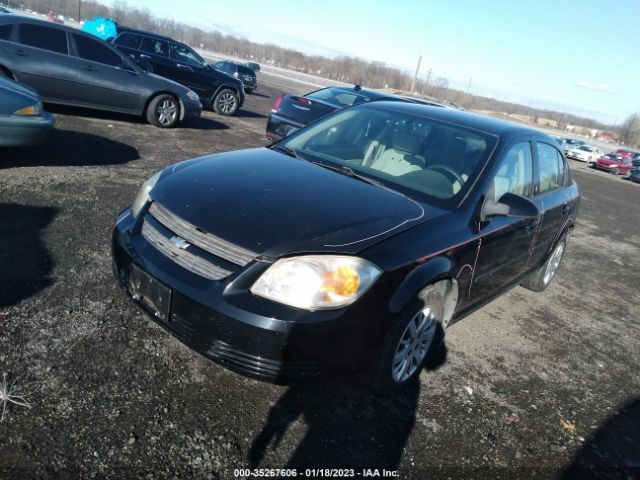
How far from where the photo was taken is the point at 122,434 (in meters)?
2.24

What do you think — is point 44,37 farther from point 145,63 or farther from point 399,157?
point 399,157

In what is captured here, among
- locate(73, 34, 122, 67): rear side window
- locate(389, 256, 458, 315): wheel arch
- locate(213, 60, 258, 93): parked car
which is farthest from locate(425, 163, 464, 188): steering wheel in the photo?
locate(213, 60, 258, 93): parked car

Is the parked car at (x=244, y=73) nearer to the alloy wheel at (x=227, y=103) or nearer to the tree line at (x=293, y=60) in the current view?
the alloy wheel at (x=227, y=103)

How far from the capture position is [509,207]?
3.17 m

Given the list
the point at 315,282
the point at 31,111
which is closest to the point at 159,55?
the point at 31,111

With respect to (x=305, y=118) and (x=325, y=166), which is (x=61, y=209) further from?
(x=305, y=118)

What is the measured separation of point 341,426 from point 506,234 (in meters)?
1.85

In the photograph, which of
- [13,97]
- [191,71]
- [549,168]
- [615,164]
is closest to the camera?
[549,168]

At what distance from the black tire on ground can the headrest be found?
1186 mm

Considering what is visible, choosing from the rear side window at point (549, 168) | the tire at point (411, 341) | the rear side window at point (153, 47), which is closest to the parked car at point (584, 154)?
the rear side window at point (153, 47)

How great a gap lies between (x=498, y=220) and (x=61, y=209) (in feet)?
13.0

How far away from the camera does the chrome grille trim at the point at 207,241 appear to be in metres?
2.37

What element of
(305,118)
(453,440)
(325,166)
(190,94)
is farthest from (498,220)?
(190,94)

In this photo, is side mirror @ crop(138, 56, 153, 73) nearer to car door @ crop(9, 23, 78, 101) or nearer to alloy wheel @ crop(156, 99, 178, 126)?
alloy wheel @ crop(156, 99, 178, 126)
